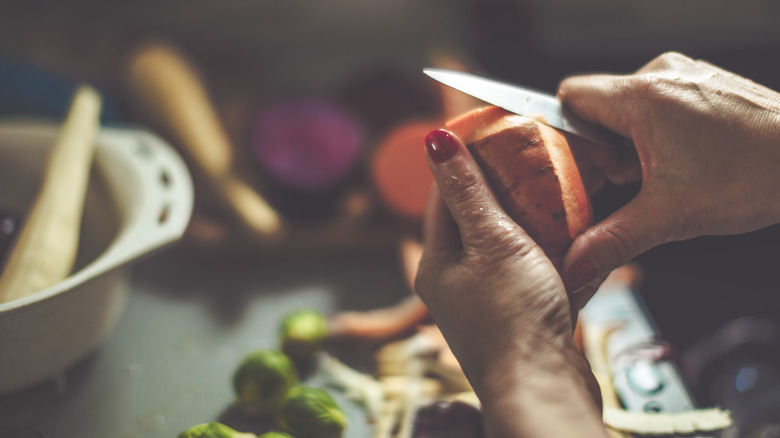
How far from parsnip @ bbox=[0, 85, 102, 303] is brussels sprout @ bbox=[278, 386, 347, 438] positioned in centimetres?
40

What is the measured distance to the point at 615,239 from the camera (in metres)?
0.66

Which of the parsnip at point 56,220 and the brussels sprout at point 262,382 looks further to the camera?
the brussels sprout at point 262,382

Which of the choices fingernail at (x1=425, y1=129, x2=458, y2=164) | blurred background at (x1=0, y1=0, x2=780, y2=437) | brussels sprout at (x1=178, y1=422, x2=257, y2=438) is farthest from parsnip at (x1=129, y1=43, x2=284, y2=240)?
fingernail at (x1=425, y1=129, x2=458, y2=164)

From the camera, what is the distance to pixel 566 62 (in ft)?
5.44

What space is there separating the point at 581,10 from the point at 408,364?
138 cm

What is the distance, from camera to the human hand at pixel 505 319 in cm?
59

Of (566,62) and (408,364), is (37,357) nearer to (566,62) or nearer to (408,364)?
(408,364)

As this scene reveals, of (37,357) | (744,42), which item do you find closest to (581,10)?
(744,42)

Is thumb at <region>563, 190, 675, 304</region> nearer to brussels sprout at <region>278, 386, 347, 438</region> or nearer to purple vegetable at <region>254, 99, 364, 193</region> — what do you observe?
brussels sprout at <region>278, 386, 347, 438</region>

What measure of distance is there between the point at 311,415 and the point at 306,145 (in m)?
0.75

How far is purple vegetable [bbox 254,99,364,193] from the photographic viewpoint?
1335 mm

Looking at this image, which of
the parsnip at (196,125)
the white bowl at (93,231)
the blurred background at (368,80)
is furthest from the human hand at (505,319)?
the parsnip at (196,125)

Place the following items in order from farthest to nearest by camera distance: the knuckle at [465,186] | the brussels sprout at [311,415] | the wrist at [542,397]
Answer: the brussels sprout at [311,415]
the knuckle at [465,186]
the wrist at [542,397]

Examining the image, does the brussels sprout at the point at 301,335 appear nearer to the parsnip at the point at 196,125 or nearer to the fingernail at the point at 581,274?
the parsnip at the point at 196,125
